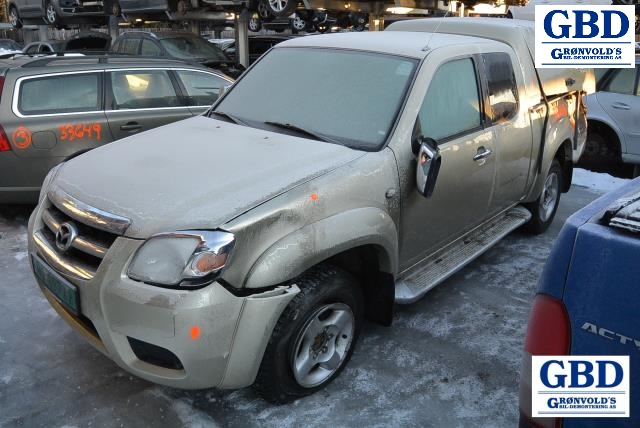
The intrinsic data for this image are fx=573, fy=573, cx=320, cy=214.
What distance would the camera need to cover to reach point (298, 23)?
659 inches

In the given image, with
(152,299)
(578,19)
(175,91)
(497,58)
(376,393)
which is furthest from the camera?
(578,19)

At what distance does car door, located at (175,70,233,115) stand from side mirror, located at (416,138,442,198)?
3.57 meters

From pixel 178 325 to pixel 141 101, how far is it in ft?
13.0

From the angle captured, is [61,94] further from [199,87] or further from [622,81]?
[622,81]

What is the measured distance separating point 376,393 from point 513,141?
214 cm

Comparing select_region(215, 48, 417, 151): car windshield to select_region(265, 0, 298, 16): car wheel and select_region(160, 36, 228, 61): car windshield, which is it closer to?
select_region(160, 36, 228, 61): car windshield

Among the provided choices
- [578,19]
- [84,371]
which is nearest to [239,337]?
[84,371]

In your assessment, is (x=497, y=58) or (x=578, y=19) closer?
(x=497, y=58)

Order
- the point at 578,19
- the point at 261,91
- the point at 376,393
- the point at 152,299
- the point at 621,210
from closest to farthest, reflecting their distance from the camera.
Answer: the point at 621,210, the point at 152,299, the point at 376,393, the point at 261,91, the point at 578,19

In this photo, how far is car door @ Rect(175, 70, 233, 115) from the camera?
6047 millimetres

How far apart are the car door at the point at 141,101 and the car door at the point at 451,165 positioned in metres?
3.23

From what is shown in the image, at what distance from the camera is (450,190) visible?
3.47 m

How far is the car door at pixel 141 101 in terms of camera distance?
215 inches

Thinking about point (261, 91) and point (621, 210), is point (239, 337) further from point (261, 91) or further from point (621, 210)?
point (261, 91)
